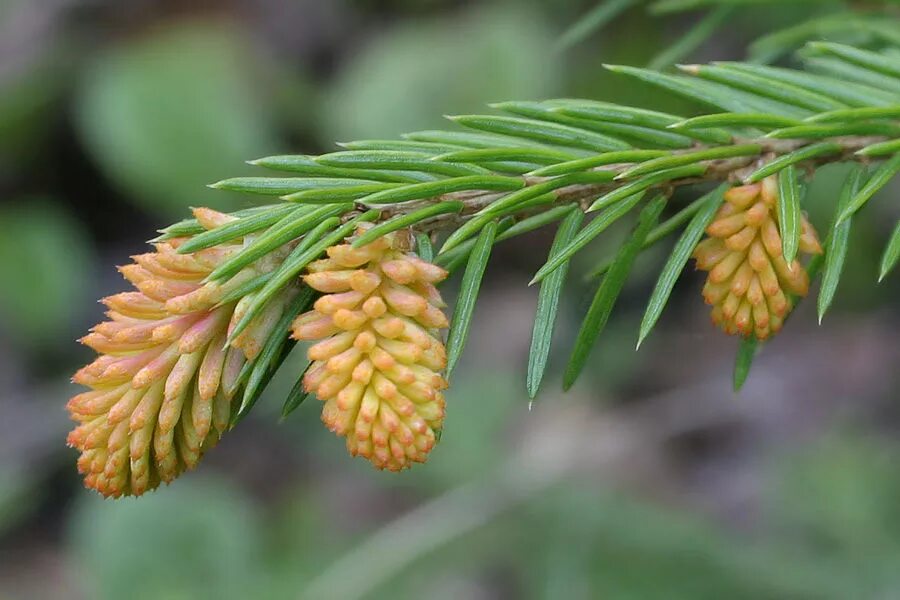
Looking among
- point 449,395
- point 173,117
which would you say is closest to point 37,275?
point 173,117

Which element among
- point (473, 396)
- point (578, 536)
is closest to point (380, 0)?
point (473, 396)

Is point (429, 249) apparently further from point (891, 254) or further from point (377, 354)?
point (891, 254)

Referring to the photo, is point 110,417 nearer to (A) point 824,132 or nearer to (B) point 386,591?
(A) point 824,132

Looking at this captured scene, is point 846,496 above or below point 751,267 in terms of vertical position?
below

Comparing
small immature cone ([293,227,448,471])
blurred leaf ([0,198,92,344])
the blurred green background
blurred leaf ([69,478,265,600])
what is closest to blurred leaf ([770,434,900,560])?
the blurred green background

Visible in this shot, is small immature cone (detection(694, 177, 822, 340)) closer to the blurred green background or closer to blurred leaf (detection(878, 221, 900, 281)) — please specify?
blurred leaf (detection(878, 221, 900, 281))

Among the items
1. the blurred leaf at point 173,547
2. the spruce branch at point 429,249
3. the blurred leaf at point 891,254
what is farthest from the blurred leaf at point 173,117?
the blurred leaf at point 891,254

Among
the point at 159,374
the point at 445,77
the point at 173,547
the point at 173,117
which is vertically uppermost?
the point at 159,374
